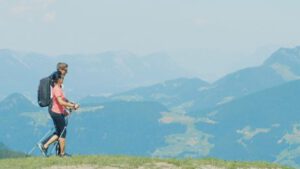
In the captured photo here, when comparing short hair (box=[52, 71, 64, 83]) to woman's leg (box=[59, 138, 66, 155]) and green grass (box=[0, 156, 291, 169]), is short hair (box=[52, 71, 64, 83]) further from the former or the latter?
green grass (box=[0, 156, 291, 169])

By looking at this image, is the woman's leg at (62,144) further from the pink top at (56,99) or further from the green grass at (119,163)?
the pink top at (56,99)

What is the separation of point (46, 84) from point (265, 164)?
1046 centimetres

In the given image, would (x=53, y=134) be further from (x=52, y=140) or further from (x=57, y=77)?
(x=57, y=77)

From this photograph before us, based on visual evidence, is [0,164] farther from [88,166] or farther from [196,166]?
[196,166]

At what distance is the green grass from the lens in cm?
2508

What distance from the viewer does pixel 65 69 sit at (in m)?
25.6

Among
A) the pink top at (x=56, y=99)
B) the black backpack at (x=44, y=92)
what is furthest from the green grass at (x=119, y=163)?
the black backpack at (x=44, y=92)

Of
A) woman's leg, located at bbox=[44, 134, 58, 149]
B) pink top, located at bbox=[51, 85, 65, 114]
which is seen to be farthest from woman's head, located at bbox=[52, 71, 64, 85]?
woman's leg, located at bbox=[44, 134, 58, 149]

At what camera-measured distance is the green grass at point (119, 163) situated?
82.3ft

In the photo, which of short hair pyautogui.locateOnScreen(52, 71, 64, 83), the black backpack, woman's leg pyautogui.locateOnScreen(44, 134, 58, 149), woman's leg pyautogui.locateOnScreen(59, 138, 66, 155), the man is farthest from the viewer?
woman's leg pyautogui.locateOnScreen(44, 134, 58, 149)

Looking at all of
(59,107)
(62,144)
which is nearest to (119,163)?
(62,144)

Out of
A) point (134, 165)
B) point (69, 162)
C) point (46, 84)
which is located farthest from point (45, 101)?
point (134, 165)

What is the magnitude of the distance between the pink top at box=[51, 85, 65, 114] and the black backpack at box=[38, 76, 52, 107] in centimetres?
25

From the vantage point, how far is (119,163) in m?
25.5
